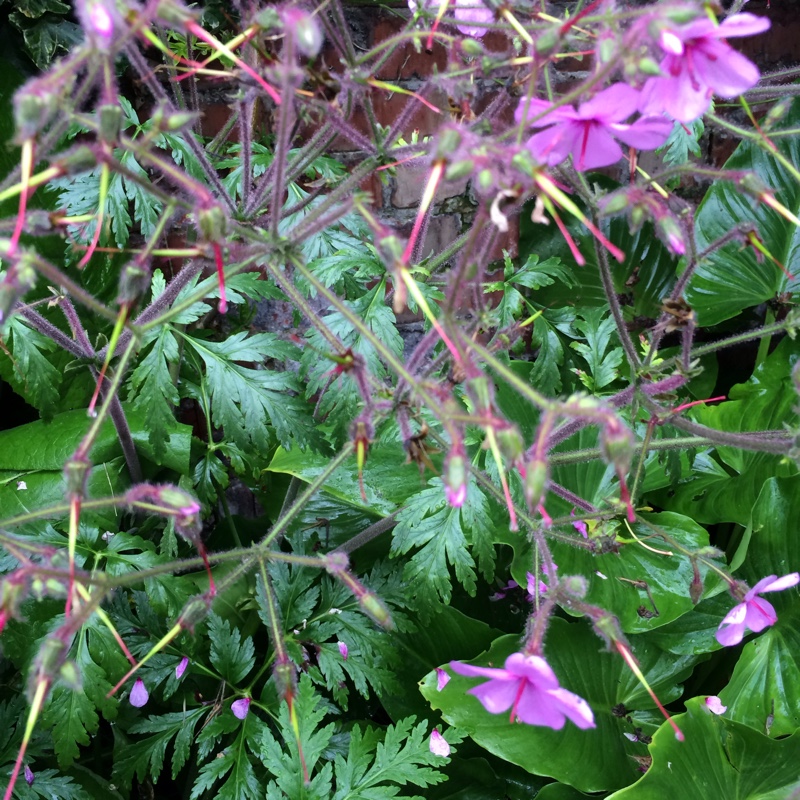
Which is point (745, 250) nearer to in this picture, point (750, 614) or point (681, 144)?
point (681, 144)

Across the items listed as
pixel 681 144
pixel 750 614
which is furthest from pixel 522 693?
pixel 681 144

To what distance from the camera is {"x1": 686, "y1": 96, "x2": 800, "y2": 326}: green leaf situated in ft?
4.25

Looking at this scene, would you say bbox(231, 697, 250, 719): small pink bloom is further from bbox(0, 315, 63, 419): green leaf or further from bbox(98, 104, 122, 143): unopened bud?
bbox(98, 104, 122, 143): unopened bud

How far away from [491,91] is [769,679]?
1.20m

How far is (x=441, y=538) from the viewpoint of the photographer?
795 millimetres

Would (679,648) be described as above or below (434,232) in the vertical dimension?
below

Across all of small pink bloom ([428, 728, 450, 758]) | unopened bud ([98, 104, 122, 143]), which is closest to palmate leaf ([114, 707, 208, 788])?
small pink bloom ([428, 728, 450, 758])

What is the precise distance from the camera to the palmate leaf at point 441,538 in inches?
30.7

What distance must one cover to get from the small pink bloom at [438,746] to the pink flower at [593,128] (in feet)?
2.21

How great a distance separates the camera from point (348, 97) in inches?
26.9

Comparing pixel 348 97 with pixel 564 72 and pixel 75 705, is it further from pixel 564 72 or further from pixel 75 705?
pixel 564 72

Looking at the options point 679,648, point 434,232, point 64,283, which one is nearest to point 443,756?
point 679,648

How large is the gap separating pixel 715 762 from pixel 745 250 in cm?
88

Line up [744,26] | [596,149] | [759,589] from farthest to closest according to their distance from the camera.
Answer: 1. [759,589]
2. [596,149]
3. [744,26]
